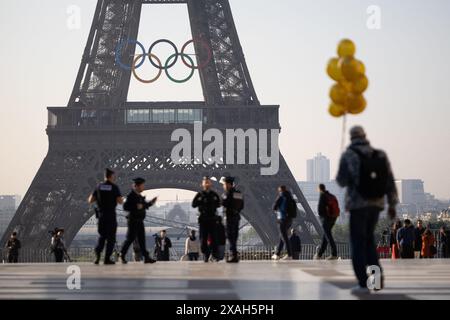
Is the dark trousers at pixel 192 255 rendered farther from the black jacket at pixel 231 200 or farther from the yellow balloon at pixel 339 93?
the yellow balloon at pixel 339 93

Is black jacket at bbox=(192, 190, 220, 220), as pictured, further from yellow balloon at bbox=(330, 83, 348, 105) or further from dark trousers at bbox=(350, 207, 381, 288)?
dark trousers at bbox=(350, 207, 381, 288)

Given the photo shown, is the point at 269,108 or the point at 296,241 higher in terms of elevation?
the point at 269,108

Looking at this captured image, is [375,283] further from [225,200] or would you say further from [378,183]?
[225,200]

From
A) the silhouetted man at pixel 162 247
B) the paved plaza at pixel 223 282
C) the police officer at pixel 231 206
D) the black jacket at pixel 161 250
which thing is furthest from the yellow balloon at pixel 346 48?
the black jacket at pixel 161 250

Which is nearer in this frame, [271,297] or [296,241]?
[271,297]

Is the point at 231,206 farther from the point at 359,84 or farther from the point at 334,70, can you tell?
the point at 359,84

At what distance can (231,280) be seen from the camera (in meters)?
17.7

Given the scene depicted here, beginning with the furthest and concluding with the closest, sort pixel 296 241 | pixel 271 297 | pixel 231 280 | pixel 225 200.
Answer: pixel 296 241 → pixel 225 200 → pixel 231 280 → pixel 271 297

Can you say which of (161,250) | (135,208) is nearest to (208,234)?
(135,208)

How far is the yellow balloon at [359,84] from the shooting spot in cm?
1706

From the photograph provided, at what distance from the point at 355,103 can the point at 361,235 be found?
129 inches
